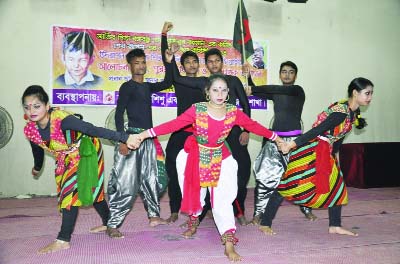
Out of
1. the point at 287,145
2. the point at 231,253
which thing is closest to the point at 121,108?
the point at 287,145

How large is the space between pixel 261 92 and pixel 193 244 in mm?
1527

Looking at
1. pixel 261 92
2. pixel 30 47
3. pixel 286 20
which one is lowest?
pixel 261 92

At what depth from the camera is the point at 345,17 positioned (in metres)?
6.93

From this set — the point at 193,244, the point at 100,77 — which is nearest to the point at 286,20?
the point at 100,77

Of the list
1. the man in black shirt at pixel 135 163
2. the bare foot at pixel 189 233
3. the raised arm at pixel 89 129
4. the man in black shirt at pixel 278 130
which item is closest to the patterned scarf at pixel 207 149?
the raised arm at pixel 89 129

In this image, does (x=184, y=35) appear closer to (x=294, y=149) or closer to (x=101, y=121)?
(x=101, y=121)

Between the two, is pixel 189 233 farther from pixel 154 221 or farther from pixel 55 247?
pixel 55 247

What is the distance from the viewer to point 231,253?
112 inches

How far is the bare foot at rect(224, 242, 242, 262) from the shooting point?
282 cm

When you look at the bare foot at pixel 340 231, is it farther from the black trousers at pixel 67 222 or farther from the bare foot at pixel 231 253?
the black trousers at pixel 67 222

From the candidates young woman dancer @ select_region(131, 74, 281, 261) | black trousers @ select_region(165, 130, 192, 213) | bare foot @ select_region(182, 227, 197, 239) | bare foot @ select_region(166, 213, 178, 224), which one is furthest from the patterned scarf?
bare foot @ select_region(166, 213, 178, 224)

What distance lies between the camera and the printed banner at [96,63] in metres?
5.40

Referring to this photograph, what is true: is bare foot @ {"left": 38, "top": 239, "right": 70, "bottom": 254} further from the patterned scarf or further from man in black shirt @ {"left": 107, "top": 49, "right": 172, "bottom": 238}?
the patterned scarf

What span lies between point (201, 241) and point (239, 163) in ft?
3.04
